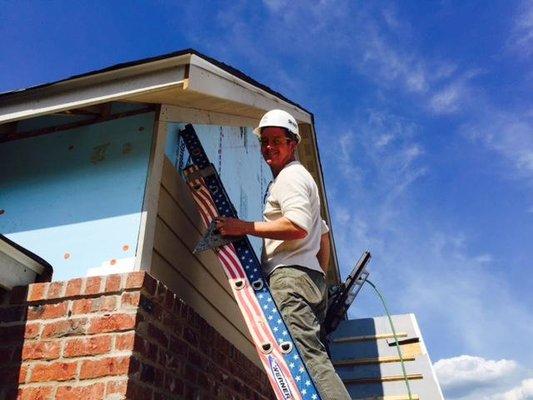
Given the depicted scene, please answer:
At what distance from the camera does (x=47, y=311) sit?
8.63ft

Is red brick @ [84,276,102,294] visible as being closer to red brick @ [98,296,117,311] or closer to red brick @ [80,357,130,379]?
red brick @ [98,296,117,311]

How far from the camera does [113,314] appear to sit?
2.48 meters

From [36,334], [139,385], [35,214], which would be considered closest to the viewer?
[139,385]

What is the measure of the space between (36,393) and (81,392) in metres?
0.27

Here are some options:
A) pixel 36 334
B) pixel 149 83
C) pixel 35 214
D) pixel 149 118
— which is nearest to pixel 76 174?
pixel 35 214

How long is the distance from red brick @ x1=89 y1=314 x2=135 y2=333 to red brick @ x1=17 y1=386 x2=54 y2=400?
1.12ft

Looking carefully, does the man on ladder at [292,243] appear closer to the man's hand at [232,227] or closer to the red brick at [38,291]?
the man's hand at [232,227]

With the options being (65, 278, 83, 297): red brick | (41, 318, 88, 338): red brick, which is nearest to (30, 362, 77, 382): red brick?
(41, 318, 88, 338): red brick

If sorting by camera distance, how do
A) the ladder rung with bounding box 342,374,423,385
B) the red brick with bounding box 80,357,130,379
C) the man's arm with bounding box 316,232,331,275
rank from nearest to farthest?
the red brick with bounding box 80,357,130,379
the man's arm with bounding box 316,232,331,275
the ladder rung with bounding box 342,374,423,385

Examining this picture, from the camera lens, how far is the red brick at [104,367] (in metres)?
2.30

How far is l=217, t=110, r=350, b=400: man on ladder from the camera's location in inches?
93.5

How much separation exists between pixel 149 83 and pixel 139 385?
1.78 metres

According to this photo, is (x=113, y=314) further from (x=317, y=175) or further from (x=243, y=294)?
(x=317, y=175)

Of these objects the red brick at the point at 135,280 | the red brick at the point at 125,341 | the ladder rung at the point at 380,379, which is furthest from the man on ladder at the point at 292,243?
the ladder rung at the point at 380,379
